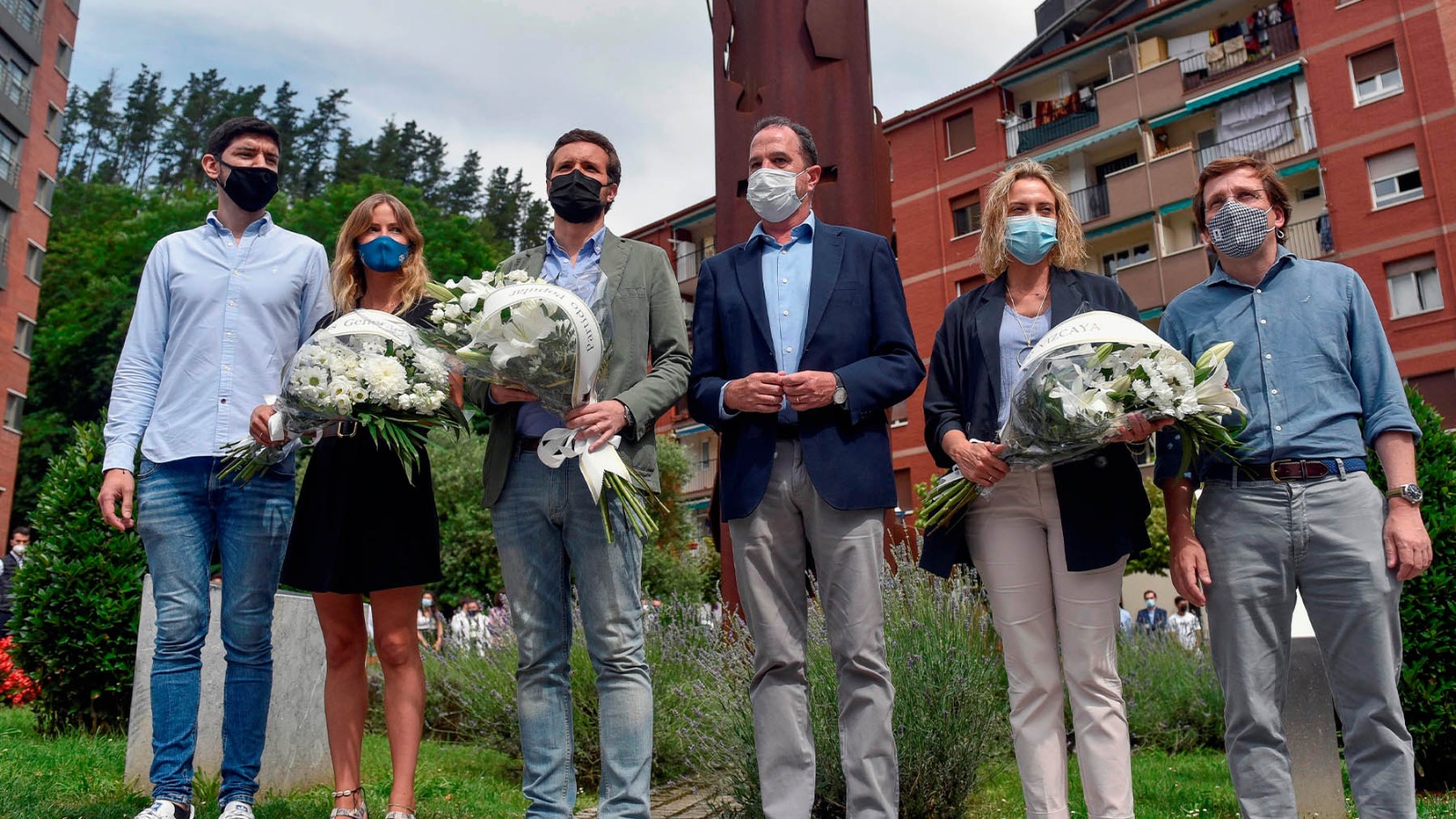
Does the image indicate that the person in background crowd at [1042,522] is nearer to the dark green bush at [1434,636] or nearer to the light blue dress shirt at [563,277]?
the light blue dress shirt at [563,277]

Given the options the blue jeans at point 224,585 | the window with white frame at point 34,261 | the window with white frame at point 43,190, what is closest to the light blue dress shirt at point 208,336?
the blue jeans at point 224,585

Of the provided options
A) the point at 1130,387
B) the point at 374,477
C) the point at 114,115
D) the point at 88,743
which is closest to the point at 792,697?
the point at 1130,387

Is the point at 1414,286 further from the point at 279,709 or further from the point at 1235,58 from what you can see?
the point at 279,709

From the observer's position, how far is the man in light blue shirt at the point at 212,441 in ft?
13.1

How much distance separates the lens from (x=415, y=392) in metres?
3.84

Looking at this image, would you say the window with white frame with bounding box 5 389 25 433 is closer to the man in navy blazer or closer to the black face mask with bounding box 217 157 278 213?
the black face mask with bounding box 217 157 278 213

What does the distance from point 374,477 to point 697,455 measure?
4671 centimetres

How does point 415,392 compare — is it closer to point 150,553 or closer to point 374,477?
point 374,477

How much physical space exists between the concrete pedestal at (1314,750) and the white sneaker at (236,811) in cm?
478

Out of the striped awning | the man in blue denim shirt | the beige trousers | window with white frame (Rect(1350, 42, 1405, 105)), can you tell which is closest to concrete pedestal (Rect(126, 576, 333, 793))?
the beige trousers

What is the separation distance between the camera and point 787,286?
162 inches

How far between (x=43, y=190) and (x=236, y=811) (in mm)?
43864

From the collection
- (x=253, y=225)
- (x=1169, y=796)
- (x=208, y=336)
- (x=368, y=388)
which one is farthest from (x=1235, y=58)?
(x=368, y=388)

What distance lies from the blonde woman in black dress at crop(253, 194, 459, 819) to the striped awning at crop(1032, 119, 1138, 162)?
33.0 meters
